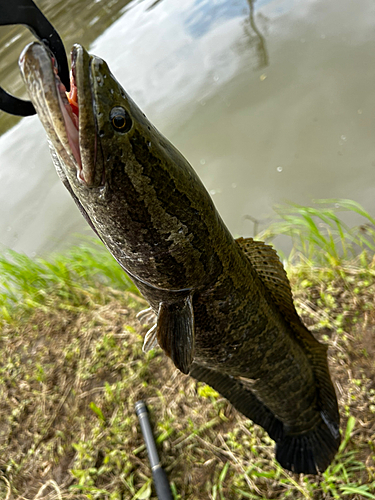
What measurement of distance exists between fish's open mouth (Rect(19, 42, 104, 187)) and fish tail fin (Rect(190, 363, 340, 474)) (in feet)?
3.83

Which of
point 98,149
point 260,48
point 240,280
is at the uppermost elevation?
point 98,149

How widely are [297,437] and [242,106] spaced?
3.77 meters

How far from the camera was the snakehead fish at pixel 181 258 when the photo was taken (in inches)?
34.4

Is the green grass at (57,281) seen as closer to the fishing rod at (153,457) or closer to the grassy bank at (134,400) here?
the grassy bank at (134,400)

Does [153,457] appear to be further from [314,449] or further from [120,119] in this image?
[120,119]

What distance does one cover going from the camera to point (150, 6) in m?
6.40

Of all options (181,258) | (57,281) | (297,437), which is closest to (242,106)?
(57,281)

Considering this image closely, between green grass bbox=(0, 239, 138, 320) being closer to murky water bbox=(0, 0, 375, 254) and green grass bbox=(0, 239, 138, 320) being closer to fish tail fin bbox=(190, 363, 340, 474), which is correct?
murky water bbox=(0, 0, 375, 254)

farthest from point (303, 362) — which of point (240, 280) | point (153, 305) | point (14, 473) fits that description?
point (14, 473)

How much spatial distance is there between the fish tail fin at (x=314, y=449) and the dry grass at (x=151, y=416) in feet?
0.92

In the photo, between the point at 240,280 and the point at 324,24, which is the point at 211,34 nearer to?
the point at 324,24

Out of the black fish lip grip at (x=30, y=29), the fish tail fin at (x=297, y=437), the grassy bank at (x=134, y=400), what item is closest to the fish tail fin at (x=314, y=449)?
the fish tail fin at (x=297, y=437)

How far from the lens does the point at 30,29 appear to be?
2.88 feet

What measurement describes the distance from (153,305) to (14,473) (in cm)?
212
